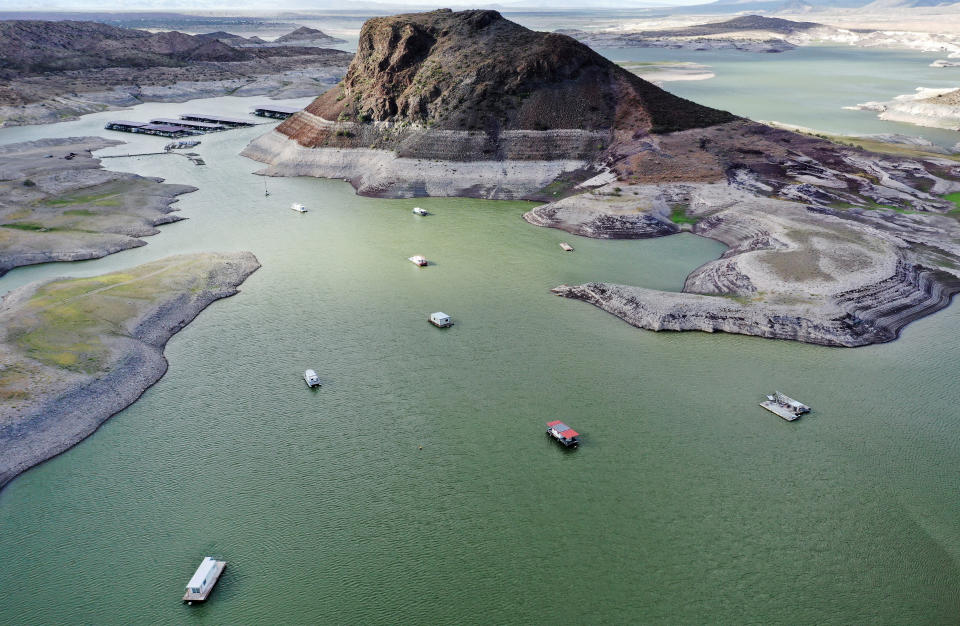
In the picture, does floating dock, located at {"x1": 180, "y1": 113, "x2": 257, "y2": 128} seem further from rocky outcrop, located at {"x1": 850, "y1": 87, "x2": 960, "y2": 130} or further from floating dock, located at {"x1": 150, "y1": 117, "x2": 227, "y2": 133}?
rocky outcrop, located at {"x1": 850, "y1": 87, "x2": 960, "y2": 130}

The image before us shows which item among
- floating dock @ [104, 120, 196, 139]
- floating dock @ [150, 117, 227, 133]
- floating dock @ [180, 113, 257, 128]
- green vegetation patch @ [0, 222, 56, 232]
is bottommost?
green vegetation patch @ [0, 222, 56, 232]

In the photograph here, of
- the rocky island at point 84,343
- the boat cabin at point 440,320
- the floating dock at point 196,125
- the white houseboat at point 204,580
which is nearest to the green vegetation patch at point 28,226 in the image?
the rocky island at point 84,343

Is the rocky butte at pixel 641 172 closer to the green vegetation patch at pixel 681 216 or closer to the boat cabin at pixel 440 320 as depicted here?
the green vegetation patch at pixel 681 216

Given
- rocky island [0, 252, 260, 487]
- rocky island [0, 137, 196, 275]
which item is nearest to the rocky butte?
rocky island [0, 137, 196, 275]

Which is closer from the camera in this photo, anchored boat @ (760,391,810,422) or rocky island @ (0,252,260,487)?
rocky island @ (0,252,260,487)

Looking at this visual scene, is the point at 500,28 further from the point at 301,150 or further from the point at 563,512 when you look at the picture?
the point at 563,512

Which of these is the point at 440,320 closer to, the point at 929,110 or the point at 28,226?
the point at 28,226

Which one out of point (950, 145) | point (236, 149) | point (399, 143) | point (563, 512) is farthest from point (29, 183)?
point (950, 145)
